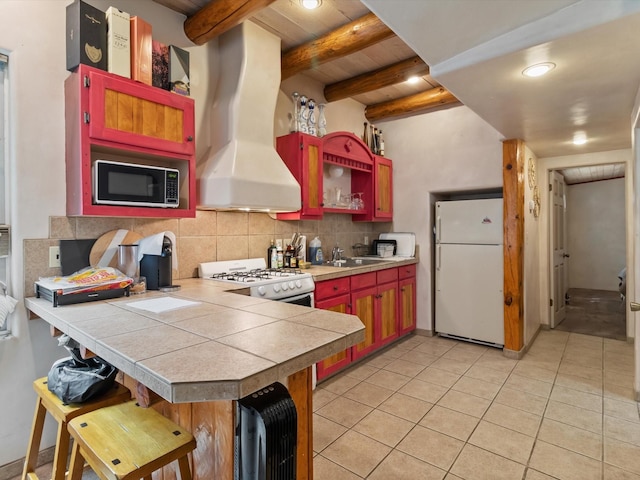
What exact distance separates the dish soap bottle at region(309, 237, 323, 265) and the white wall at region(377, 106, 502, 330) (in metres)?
1.32

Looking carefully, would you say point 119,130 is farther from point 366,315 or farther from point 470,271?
point 470,271

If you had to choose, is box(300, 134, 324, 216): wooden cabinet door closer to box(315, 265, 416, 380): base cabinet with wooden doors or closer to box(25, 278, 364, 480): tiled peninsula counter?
box(315, 265, 416, 380): base cabinet with wooden doors

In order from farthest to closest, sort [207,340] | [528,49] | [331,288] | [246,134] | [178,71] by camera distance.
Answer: [331,288]
[246,134]
[178,71]
[528,49]
[207,340]

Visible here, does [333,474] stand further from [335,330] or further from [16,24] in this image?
[16,24]

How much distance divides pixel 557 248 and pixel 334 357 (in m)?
3.61

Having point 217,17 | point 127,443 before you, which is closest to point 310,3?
point 217,17

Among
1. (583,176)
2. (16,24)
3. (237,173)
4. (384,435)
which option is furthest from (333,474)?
(583,176)

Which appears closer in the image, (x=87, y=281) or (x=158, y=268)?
(x=87, y=281)

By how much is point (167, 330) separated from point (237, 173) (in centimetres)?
132

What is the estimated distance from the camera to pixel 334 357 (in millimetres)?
2957

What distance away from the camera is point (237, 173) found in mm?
2359

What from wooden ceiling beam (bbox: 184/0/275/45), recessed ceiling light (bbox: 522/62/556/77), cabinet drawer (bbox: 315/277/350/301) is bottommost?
cabinet drawer (bbox: 315/277/350/301)

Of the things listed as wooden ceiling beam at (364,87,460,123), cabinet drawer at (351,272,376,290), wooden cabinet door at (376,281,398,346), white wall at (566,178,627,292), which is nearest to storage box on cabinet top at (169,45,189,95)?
cabinet drawer at (351,272,376,290)

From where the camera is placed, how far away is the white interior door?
443 cm
